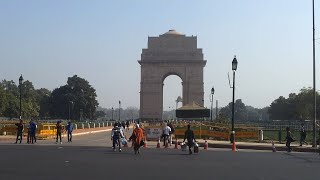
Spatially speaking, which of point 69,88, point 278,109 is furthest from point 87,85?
point 278,109

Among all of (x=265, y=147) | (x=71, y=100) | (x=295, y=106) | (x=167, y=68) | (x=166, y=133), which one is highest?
(x=167, y=68)

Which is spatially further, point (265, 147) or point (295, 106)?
A: point (295, 106)

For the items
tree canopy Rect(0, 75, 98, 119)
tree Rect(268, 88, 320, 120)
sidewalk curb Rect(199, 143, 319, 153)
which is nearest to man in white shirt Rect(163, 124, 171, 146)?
sidewalk curb Rect(199, 143, 319, 153)

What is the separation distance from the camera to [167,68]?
11850 centimetres

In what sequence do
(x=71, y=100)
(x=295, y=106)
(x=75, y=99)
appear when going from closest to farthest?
1. (x=71, y=100)
2. (x=75, y=99)
3. (x=295, y=106)

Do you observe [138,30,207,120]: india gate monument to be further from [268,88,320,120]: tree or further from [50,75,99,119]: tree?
[268,88,320,120]: tree

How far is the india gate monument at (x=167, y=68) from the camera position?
386ft

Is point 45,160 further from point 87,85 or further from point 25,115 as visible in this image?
point 87,85

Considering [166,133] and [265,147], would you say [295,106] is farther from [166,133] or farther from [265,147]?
[166,133]

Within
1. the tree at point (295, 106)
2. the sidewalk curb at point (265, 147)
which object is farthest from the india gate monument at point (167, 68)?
the sidewalk curb at point (265, 147)

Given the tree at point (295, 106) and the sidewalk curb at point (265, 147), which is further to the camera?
the tree at point (295, 106)

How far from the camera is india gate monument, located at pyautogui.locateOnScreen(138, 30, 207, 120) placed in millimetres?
117688

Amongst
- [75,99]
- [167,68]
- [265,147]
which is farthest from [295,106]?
[265,147]

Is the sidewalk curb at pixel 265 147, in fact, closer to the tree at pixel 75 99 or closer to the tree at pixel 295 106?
the tree at pixel 295 106
